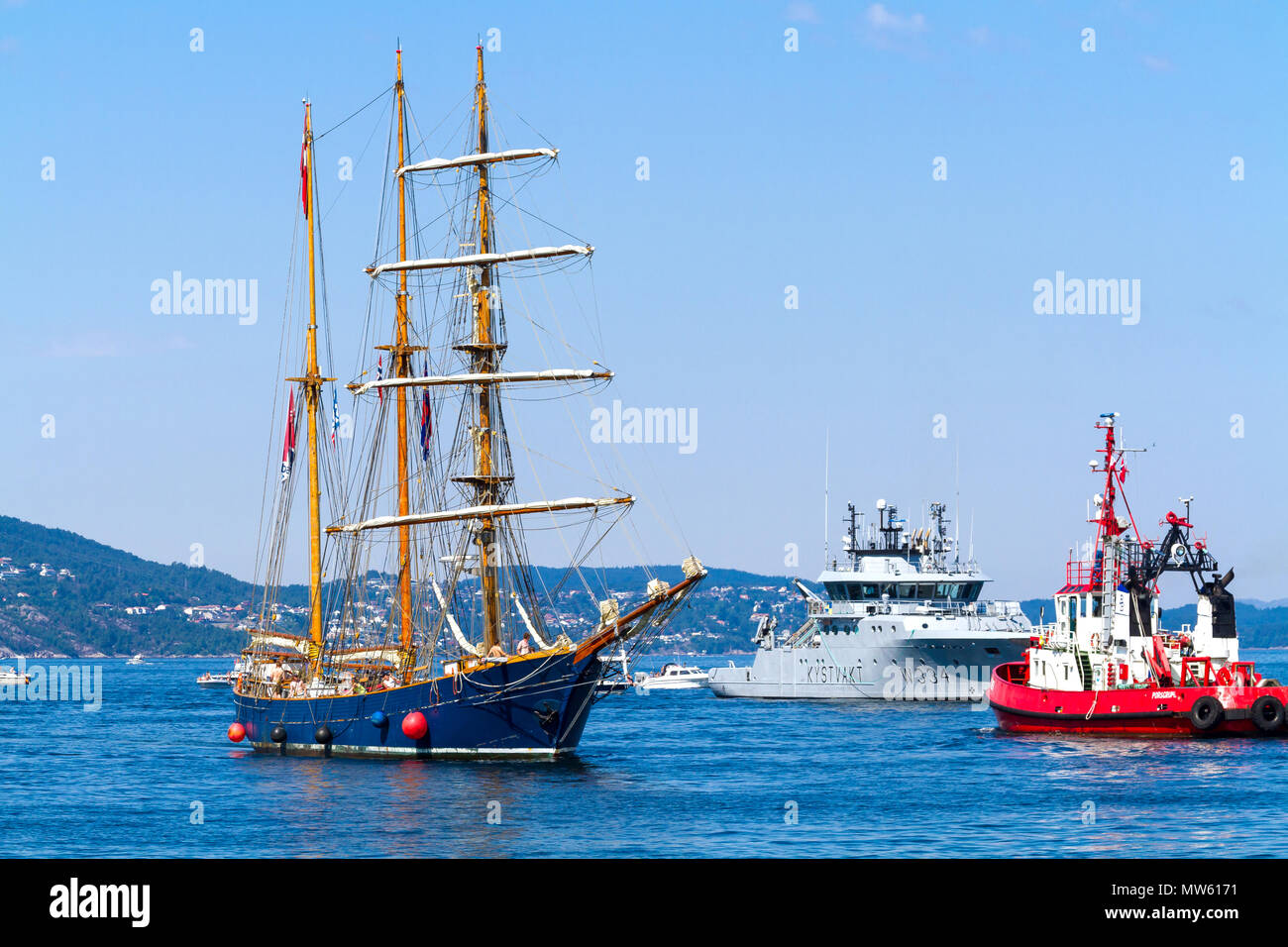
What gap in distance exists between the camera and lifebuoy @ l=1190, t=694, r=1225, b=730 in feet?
188

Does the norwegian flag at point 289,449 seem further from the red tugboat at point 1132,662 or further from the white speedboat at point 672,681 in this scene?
the white speedboat at point 672,681

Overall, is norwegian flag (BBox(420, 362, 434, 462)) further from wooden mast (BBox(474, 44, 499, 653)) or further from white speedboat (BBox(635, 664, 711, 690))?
white speedboat (BBox(635, 664, 711, 690))

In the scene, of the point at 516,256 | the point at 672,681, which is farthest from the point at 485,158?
the point at 672,681

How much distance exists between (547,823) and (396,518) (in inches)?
917

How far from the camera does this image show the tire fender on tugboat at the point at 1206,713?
57188 mm

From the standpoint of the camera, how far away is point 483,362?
57.8m

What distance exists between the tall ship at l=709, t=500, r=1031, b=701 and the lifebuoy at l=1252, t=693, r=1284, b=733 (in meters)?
31.2

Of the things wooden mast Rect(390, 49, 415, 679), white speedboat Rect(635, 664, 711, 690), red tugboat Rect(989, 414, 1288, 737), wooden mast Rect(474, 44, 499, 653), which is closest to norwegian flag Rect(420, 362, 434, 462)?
wooden mast Rect(390, 49, 415, 679)

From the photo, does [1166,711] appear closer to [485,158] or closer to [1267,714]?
A: [1267,714]

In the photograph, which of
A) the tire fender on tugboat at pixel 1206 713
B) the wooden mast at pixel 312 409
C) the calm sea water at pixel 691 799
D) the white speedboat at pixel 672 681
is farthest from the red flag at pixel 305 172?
the white speedboat at pixel 672 681

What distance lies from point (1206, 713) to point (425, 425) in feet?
113
